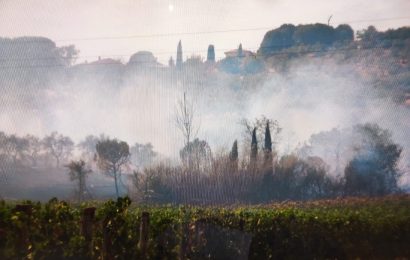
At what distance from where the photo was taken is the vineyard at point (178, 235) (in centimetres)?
976

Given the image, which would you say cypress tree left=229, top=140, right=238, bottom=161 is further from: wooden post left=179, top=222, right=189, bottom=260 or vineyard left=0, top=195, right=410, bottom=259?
wooden post left=179, top=222, right=189, bottom=260

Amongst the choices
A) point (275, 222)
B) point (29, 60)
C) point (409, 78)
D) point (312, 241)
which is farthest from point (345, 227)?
point (29, 60)

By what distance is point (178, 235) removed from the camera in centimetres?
1102

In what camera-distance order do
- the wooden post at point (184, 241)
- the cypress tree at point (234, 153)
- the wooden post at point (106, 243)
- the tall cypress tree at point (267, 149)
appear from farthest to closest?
the cypress tree at point (234, 153) → the tall cypress tree at point (267, 149) → the wooden post at point (184, 241) → the wooden post at point (106, 243)

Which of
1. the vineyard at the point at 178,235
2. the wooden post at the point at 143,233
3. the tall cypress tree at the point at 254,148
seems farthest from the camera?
the tall cypress tree at the point at 254,148

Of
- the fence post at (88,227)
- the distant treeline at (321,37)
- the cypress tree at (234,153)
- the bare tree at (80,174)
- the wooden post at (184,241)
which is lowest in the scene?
the wooden post at (184,241)

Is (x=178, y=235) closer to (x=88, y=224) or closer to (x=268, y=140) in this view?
(x=88, y=224)

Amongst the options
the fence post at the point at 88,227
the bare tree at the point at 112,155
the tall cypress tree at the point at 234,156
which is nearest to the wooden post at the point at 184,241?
the fence post at the point at 88,227

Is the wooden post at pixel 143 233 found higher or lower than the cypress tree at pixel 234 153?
lower

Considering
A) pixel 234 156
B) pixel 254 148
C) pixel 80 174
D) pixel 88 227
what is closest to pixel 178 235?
pixel 88 227

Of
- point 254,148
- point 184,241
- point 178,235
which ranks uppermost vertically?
point 254,148

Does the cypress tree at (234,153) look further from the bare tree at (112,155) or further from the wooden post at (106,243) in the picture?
the wooden post at (106,243)

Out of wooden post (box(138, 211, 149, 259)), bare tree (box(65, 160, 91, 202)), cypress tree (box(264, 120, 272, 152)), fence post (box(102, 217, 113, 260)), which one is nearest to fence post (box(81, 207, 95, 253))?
fence post (box(102, 217, 113, 260))

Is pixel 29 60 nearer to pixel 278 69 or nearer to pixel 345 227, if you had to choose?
pixel 278 69
